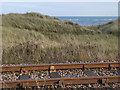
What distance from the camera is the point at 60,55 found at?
10.9m

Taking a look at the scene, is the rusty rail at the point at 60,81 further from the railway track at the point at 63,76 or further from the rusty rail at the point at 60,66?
the rusty rail at the point at 60,66

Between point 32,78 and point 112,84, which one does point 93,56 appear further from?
point 32,78

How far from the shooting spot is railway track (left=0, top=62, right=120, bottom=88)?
24.8 feet

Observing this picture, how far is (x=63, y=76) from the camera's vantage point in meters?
8.30

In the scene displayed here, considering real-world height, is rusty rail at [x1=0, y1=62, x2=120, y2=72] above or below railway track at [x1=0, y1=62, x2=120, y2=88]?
above

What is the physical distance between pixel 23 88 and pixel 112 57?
19.6 feet

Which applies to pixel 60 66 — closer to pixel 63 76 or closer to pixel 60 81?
pixel 63 76

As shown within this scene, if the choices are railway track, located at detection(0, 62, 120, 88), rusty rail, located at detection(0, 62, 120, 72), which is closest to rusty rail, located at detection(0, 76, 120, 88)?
railway track, located at detection(0, 62, 120, 88)

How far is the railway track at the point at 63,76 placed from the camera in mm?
7566

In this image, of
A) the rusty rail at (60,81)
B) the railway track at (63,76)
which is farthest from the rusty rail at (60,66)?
the rusty rail at (60,81)

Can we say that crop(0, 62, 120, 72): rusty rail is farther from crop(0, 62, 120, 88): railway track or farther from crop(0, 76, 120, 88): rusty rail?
crop(0, 76, 120, 88): rusty rail

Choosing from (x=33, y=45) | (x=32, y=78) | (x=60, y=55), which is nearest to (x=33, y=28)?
(x=33, y=45)

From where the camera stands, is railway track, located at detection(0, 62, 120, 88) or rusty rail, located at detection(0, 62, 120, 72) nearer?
railway track, located at detection(0, 62, 120, 88)

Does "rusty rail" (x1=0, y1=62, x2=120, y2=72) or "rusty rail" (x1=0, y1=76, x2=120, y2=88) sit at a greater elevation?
"rusty rail" (x1=0, y1=62, x2=120, y2=72)
